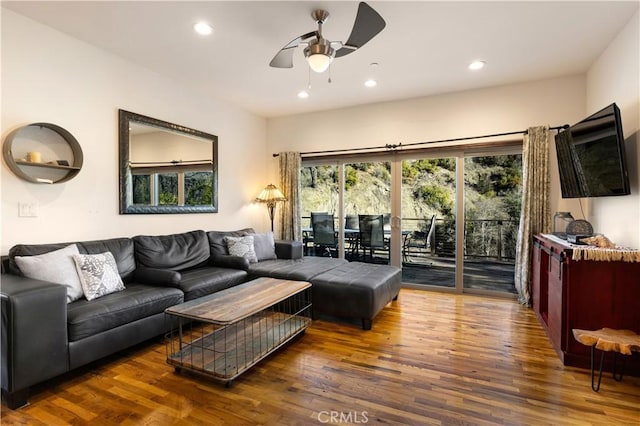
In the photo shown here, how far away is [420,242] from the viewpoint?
188 inches

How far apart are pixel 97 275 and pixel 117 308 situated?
1.34 feet

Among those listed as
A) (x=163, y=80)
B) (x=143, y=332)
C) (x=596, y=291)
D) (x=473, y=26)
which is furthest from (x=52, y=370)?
(x=473, y=26)

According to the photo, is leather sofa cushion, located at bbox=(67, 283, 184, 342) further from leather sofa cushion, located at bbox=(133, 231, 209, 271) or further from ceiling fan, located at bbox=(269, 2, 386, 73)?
ceiling fan, located at bbox=(269, 2, 386, 73)

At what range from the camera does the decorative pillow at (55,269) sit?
92.0 inches

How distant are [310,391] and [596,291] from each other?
7.31 feet

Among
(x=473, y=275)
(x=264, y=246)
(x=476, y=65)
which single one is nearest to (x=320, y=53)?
(x=476, y=65)

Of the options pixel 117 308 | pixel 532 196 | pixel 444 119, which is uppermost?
pixel 444 119

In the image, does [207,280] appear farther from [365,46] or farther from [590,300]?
[590,300]

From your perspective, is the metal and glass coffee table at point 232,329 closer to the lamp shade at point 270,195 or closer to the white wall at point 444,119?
the lamp shade at point 270,195

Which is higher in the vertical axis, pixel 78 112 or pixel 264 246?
pixel 78 112

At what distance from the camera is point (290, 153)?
211 inches

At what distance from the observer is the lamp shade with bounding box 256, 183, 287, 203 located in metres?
5.14

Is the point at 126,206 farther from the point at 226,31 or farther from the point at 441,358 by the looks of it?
the point at 441,358

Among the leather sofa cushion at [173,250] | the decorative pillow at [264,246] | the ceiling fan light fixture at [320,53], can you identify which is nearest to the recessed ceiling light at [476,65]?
the ceiling fan light fixture at [320,53]
